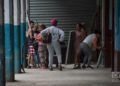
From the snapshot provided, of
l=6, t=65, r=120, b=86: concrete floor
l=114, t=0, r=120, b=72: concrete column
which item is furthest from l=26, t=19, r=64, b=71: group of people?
l=114, t=0, r=120, b=72: concrete column

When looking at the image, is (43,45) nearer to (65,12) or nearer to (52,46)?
(52,46)

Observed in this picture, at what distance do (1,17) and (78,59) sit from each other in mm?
11160

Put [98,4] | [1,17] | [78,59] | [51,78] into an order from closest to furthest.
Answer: [1,17], [51,78], [78,59], [98,4]

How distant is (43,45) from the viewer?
67.5ft

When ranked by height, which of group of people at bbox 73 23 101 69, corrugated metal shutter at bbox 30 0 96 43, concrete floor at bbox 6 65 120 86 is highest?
corrugated metal shutter at bbox 30 0 96 43

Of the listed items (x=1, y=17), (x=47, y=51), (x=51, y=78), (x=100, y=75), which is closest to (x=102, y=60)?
(x=47, y=51)

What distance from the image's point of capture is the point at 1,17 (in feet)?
33.8

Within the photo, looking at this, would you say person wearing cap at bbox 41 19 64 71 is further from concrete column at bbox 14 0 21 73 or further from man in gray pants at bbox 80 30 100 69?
concrete column at bbox 14 0 21 73

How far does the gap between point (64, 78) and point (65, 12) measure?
932cm

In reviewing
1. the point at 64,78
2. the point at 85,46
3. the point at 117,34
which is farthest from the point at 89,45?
the point at 117,34

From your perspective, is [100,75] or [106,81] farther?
[100,75]

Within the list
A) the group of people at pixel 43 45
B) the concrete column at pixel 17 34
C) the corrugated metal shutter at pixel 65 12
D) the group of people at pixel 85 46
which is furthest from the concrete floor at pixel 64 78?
the corrugated metal shutter at pixel 65 12

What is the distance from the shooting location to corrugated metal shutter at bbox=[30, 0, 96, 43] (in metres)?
25.7

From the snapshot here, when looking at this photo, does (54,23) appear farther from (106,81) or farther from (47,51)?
(106,81)
